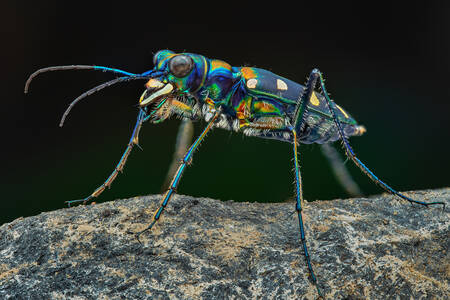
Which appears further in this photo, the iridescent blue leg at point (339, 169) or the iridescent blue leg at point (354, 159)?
the iridescent blue leg at point (339, 169)

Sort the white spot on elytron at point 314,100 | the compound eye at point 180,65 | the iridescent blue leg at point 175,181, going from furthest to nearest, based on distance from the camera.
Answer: the white spot on elytron at point 314,100, the compound eye at point 180,65, the iridescent blue leg at point 175,181

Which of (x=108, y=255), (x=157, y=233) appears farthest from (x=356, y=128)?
(x=108, y=255)

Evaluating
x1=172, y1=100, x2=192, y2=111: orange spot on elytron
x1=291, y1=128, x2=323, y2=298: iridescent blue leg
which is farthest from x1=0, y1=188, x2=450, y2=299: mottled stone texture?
x1=172, y1=100, x2=192, y2=111: orange spot on elytron

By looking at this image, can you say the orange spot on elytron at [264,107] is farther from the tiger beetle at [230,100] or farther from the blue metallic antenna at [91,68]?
the blue metallic antenna at [91,68]

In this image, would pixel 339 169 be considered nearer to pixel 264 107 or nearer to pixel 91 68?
pixel 264 107

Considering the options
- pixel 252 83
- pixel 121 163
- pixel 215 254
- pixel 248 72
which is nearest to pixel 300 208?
pixel 215 254

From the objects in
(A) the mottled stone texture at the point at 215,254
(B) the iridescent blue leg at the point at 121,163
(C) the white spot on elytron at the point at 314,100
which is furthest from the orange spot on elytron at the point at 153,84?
(C) the white spot on elytron at the point at 314,100
